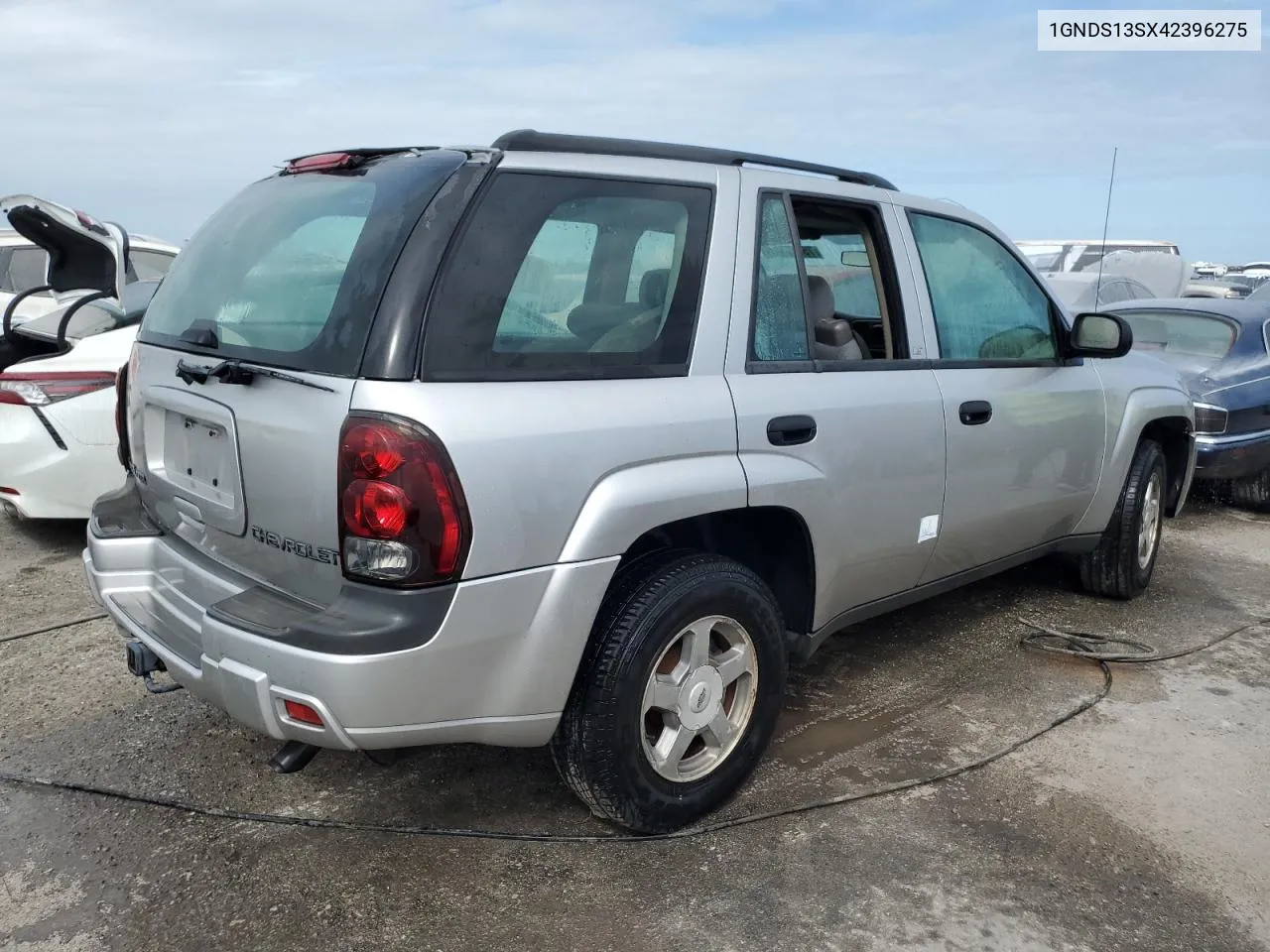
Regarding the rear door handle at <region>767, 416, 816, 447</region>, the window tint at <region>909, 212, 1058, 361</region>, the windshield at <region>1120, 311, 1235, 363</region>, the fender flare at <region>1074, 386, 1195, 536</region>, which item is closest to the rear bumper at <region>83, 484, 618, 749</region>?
the rear door handle at <region>767, 416, 816, 447</region>

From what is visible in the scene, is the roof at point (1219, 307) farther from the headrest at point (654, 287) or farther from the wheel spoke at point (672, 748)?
the wheel spoke at point (672, 748)

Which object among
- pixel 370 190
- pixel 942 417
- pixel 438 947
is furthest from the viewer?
pixel 942 417

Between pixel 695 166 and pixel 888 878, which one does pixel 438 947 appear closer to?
pixel 888 878

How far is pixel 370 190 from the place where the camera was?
2621 millimetres

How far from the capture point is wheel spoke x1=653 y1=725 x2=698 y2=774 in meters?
2.83

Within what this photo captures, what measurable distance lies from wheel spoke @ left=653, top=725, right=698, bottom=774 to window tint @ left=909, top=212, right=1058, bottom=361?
1602 mm

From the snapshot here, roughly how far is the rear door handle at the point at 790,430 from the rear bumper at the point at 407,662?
64 centimetres

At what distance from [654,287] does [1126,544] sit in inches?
119

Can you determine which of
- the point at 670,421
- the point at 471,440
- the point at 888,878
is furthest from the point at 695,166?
the point at 888,878

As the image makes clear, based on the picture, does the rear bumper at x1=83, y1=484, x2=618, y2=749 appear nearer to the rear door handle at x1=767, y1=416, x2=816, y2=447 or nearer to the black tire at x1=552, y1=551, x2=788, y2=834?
the black tire at x1=552, y1=551, x2=788, y2=834

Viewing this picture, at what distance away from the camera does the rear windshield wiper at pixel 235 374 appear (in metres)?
2.41

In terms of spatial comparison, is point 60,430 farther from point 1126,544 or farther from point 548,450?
point 1126,544

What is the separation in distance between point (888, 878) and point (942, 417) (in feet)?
4.78

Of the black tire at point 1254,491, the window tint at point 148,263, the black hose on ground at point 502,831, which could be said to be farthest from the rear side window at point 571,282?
the window tint at point 148,263
